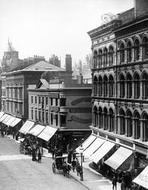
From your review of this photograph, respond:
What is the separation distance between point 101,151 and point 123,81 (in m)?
7.61

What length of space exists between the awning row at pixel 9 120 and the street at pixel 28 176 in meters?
22.5

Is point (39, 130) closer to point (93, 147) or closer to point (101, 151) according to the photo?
point (93, 147)

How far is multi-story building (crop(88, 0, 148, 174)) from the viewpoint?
32.0 m

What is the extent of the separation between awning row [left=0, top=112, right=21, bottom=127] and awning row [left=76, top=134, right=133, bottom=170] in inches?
1251

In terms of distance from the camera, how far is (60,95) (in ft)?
177

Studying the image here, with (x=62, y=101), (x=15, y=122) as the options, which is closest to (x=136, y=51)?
(x=62, y=101)

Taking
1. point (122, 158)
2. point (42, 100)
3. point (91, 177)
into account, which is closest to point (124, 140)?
point (122, 158)

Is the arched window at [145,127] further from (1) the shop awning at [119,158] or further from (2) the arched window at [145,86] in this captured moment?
(1) the shop awning at [119,158]

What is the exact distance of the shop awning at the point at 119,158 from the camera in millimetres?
33831

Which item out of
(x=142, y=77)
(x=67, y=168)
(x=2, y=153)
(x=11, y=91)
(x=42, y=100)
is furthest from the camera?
(x=11, y=91)

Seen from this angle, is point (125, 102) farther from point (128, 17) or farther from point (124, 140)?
point (128, 17)

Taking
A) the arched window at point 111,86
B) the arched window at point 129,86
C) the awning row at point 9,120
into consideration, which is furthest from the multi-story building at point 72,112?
the awning row at point 9,120

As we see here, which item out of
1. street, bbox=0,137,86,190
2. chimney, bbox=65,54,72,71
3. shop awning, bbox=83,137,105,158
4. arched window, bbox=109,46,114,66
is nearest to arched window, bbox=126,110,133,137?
shop awning, bbox=83,137,105,158

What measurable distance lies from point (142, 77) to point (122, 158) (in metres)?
7.82
